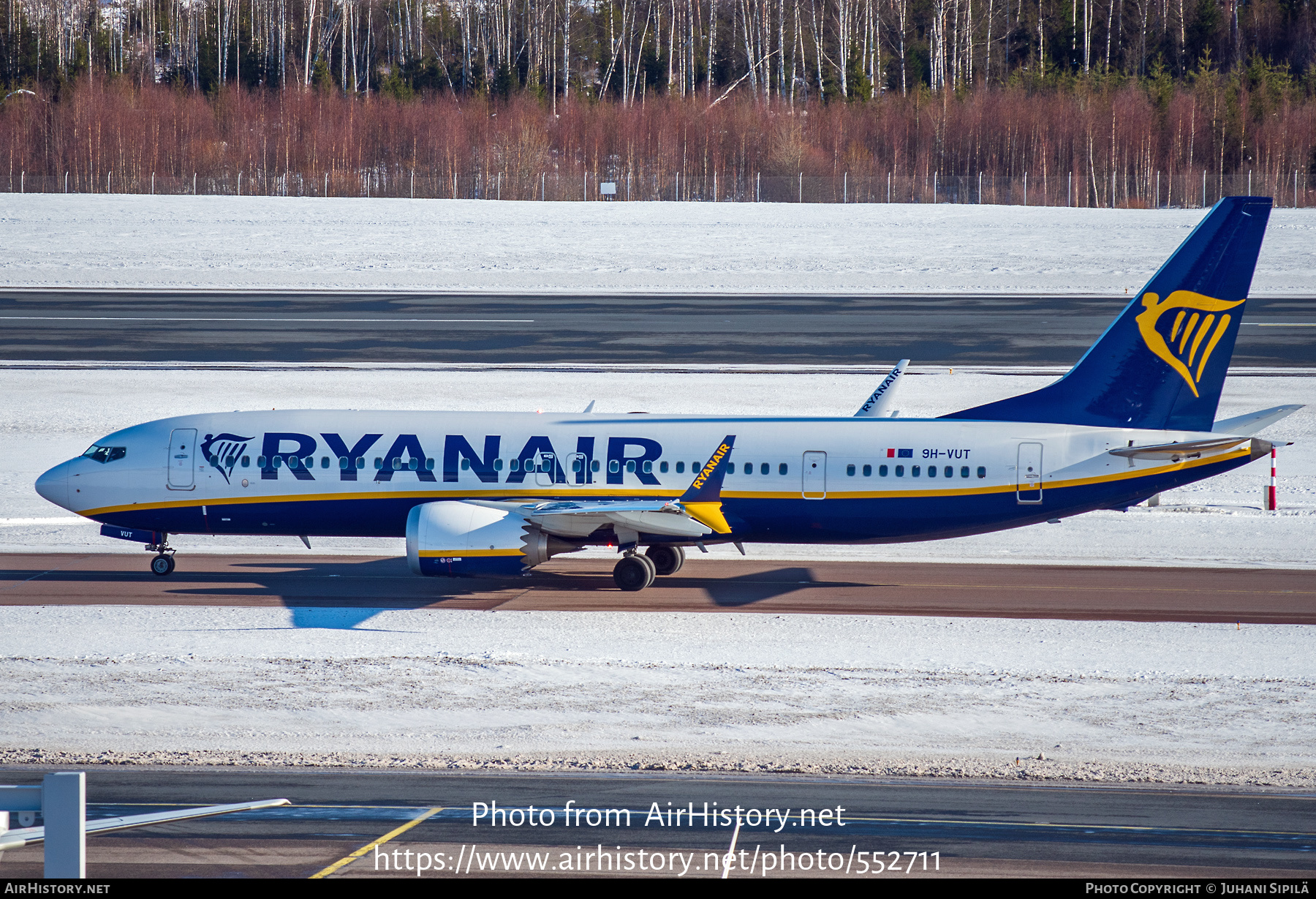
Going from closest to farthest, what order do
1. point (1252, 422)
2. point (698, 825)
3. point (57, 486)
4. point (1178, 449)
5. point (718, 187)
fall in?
1. point (698, 825)
2. point (1252, 422)
3. point (1178, 449)
4. point (57, 486)
5. point (718, 187)

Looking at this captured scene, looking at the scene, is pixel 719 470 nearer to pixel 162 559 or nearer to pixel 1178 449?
pixel 1178 449

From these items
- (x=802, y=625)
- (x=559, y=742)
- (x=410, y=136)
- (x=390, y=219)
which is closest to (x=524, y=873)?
(x=559, y=742)

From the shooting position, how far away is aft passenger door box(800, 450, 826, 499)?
2970cm

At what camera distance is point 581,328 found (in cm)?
6194

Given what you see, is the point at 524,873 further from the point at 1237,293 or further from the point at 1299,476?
the point at 1299,476

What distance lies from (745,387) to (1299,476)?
62.3ft

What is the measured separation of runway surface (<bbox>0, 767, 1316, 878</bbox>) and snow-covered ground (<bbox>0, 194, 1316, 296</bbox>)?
5888cm

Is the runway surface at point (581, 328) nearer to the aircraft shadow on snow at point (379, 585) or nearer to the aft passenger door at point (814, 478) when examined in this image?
the aircraft shadow on snow at point (379, 585)

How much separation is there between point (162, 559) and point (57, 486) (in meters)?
3.08

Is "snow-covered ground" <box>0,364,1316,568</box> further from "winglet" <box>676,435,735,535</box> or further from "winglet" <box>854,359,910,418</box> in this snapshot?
"winglet" <box>676,435,735,535</box>

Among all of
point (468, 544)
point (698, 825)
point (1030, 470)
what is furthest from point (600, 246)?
point (698, 825)

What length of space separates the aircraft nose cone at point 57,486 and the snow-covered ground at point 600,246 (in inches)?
1754

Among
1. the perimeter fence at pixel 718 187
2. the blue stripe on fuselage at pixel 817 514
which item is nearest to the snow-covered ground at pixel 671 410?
the blue stripe on fuselage at pixel 817 514

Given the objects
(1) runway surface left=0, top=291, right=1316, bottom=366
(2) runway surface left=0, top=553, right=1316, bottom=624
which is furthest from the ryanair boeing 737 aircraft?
(1) runway surface left=0, top=291, right=1316, bottom=366
